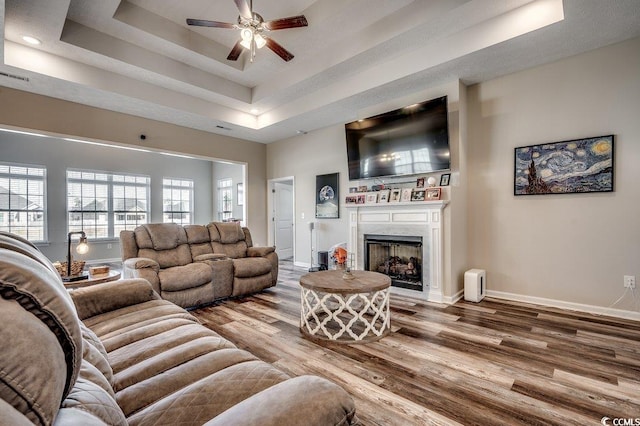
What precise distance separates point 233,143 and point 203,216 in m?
4.36

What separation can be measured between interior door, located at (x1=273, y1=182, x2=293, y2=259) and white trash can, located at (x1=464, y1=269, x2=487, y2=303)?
4.65m

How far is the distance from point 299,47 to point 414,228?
2.91 m

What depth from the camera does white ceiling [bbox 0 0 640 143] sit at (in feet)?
9.93

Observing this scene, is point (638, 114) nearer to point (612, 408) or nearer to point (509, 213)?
point (509, 213)

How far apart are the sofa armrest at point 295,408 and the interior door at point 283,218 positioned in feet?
21.6

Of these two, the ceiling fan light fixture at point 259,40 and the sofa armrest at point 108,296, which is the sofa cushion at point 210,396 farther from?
the ceiling fan light fixture at point 259,40

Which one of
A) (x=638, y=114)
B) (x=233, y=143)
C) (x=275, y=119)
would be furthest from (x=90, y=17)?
(x=638, y=114)

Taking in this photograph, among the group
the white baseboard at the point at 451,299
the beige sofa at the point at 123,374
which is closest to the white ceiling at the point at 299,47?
the white baseboard at the point at 451,299

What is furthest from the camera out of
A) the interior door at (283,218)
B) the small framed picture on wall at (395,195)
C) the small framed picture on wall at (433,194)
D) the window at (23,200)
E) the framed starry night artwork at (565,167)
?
the interior door at (283,218)

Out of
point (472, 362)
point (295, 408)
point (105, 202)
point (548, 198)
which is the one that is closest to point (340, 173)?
point (548, 198)

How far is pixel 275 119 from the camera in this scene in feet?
18.4

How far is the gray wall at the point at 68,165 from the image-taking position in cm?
688

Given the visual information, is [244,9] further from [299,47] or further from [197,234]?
[197,234]

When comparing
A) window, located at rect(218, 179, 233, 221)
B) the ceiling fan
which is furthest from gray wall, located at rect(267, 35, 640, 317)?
window, located at rect(218, 179, 233, 221)
